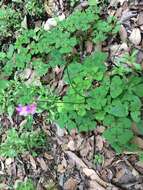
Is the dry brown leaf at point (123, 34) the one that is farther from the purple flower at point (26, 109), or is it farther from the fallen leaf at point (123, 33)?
the purple flower at point (26, 109)

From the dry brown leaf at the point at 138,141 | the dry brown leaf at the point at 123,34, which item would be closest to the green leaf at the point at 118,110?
the dry brown leaf at the point at 138,141

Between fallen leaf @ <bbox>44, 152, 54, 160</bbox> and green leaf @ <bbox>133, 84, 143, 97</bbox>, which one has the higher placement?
green leaf @ <bbox>133, 84, 143, 97</bbox>

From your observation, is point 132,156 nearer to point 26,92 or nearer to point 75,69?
point 75,69

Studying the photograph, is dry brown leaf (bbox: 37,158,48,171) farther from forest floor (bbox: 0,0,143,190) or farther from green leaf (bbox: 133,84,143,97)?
green leaf (bbox: 133,84,143,97)

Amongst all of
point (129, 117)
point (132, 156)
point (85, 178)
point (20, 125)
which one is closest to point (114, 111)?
point (129, 117)

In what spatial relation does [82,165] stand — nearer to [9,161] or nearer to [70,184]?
[70,184]

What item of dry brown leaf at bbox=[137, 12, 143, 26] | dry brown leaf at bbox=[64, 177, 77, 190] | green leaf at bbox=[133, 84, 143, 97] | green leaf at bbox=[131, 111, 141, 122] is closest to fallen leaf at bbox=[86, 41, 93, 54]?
dry brown leaf at bbox=[137, 12, 143, 26]

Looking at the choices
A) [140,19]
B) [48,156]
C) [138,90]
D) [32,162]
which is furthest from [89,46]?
[32,162]
